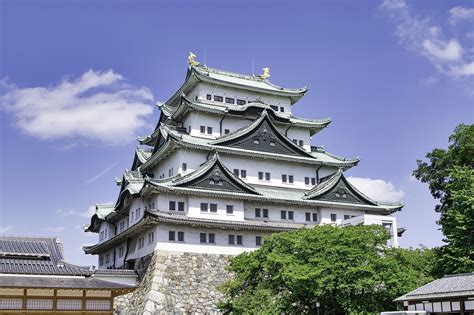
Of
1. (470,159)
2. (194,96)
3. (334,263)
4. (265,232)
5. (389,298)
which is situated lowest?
(389,298)

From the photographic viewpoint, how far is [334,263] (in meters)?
31.9

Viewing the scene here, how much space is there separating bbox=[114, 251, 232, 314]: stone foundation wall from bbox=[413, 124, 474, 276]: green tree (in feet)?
51.9

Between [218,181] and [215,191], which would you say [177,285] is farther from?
→ [218,181]

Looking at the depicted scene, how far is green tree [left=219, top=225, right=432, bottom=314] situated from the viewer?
31.5m

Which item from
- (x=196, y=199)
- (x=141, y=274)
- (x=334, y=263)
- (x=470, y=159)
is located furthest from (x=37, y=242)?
(x=470, y=159)

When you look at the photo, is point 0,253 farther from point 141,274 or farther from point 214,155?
point 214,155

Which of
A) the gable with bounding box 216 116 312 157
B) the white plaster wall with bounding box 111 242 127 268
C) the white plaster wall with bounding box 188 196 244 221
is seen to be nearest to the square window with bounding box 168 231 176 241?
the white plaster wall with bounding box 188 196 244 221

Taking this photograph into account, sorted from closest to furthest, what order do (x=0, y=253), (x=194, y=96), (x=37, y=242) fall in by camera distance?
(x=0, y=253) → (x=37, y=242) → (x=194, y=96)

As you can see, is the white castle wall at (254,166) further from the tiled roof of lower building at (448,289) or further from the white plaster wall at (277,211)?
the tiled roof of lower building at (448,289)

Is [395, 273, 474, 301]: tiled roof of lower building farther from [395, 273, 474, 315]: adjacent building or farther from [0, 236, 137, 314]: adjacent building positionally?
[0, 236, 137, 314]: adjacent building

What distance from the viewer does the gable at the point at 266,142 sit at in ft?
160

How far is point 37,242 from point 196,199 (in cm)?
1394

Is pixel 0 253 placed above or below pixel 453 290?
above

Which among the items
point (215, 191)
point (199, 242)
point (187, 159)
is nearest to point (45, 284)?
point (199, 242)
